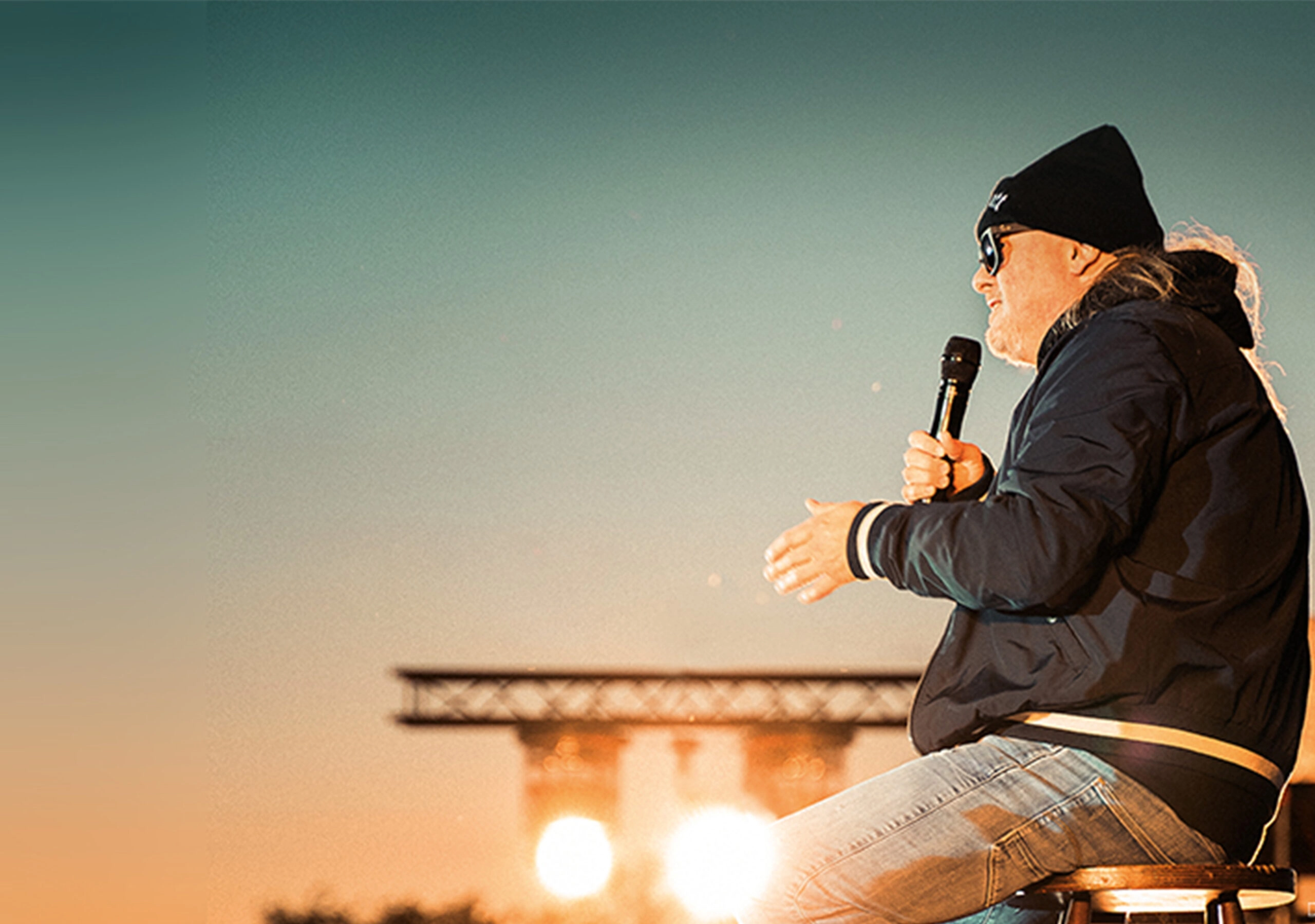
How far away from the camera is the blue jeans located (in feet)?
4.87

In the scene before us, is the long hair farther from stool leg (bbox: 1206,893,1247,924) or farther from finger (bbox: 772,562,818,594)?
stool leg (bbox: 1206,893,1247,924)

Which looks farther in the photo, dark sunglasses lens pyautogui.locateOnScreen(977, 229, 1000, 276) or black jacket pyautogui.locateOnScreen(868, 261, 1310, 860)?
dark sunglasses lens pyautogui.locateOnScreen(977, 229, 1000, 276)

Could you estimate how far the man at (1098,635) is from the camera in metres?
1.45

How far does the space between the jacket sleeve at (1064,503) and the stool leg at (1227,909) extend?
39cm

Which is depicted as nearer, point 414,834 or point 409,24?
point 409,24

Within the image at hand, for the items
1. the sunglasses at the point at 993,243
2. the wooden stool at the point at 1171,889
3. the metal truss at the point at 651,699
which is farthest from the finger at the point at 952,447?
the metal truss at the point at 651,699

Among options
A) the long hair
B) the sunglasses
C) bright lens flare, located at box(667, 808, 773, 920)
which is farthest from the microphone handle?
bright lens flare, located at box(667, 808, 773, 920)

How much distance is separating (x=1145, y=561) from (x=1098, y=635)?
10 cm

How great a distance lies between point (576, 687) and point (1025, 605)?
1004 cm

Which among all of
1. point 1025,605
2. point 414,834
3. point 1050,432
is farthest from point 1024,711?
point 414,834

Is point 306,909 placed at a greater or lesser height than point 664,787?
lesser

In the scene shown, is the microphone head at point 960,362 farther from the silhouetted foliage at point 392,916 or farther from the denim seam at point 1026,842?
the silhouetted foliage at point 392,916

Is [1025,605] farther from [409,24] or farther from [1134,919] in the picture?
[409,24]

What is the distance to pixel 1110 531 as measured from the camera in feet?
4.68
